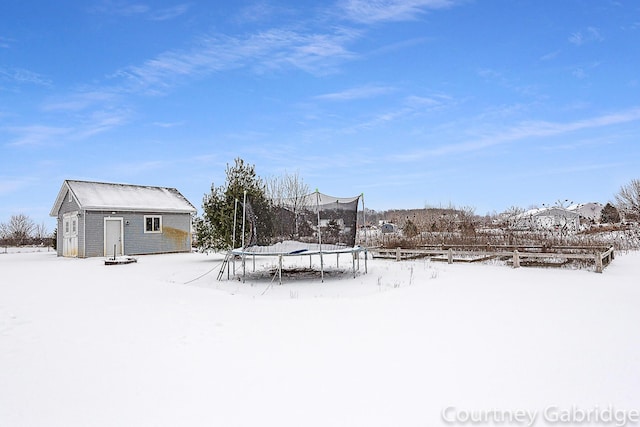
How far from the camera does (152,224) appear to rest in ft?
69.8

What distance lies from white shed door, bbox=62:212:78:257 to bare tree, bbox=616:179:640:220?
30.4m

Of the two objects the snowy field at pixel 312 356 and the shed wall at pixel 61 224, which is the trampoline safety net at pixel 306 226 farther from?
the shed wall at pixel 61 224

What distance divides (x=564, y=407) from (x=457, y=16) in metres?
10.6

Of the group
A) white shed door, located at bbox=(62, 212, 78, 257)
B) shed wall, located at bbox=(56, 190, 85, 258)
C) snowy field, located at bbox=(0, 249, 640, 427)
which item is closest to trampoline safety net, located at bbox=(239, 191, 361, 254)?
snowy field, located at bbox=(0, 249, 640, 427)

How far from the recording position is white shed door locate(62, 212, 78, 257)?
20188 millimetres

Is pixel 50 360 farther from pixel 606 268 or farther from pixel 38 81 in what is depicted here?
pixel 606 268

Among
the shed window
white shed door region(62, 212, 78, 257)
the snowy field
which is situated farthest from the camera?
the shed window

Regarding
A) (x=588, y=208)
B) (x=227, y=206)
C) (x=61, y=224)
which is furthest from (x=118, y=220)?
(x=588, y=208)

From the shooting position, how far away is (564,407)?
332cm

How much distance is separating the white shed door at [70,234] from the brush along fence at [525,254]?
1409 centimetres

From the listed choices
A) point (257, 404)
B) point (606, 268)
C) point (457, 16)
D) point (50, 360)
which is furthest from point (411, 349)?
point (606, 268)

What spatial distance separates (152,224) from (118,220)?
63.4 inches

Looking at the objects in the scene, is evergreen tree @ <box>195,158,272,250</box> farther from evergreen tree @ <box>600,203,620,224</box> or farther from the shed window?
evergreen tree @ <box>600,203,620,224</box>

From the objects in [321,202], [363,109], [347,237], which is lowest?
[347,237]
